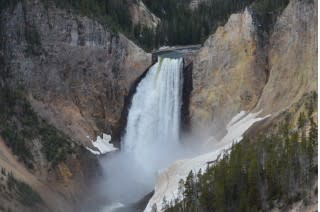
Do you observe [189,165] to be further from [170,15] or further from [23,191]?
[170,15]

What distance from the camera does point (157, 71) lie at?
187ft

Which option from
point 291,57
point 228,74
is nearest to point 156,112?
point 228,74

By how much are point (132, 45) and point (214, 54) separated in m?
7.89

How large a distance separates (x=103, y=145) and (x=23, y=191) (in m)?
13.0

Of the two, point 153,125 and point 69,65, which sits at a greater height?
point 69,65

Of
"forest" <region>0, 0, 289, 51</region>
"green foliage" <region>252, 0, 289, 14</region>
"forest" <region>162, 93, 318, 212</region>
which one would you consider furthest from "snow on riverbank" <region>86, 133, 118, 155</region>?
"green foliage" <region>252, 0, 289, 14</region>

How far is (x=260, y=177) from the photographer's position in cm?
3088

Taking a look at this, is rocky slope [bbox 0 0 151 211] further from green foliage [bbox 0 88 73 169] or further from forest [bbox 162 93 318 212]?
forest [bbox 162 93 318 212]

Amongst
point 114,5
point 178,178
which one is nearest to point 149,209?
point 178,178

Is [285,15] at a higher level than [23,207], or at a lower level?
higher

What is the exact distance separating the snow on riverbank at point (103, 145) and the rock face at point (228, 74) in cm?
740

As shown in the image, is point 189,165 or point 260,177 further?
point 189,165

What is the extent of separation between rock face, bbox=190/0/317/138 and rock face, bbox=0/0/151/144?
666 centimetres

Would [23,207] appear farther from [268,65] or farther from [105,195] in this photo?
[268,65]
